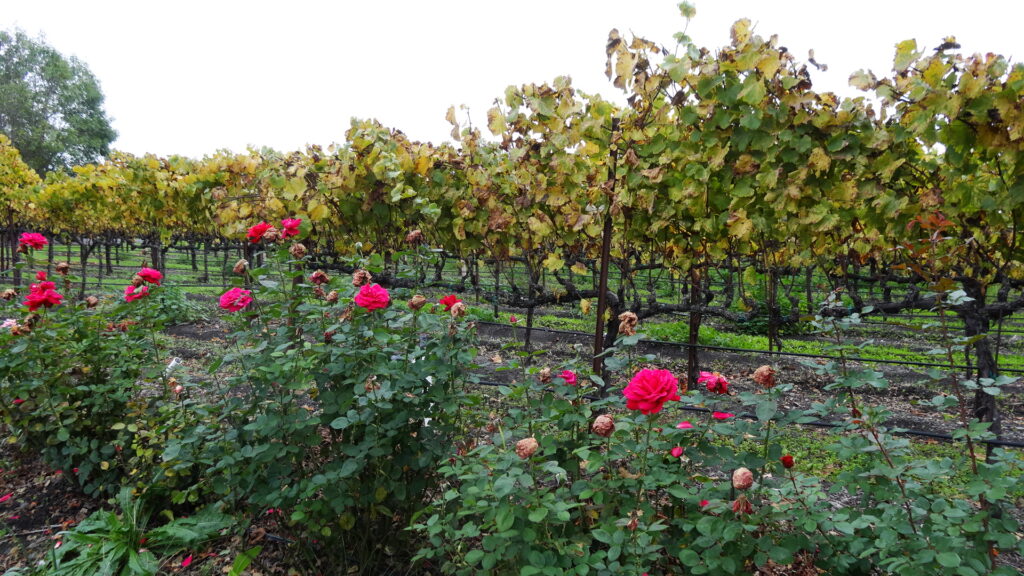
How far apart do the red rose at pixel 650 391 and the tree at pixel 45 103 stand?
40318 millimetres

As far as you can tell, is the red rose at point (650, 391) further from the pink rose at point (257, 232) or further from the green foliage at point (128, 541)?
the green foliage at point (128, 541)

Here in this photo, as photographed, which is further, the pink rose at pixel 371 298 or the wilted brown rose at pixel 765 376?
the pink rose at pixel 371 298

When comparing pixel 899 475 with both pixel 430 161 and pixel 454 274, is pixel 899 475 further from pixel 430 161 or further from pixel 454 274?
pixel 454 274

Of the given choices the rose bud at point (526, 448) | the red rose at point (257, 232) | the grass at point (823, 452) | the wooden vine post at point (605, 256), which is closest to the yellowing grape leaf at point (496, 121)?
the wooden vine post at point (605, 256)

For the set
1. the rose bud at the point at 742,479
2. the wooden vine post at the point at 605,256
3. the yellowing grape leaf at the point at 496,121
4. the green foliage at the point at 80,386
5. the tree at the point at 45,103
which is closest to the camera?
the rose bud at the point at 742,479

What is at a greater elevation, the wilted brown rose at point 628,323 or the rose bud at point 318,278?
the rose bud at point 318,278

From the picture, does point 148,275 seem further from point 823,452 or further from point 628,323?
point 823,452

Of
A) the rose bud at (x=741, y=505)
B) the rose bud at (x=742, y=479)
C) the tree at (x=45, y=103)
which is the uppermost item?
the tree at (x=45, y=103)

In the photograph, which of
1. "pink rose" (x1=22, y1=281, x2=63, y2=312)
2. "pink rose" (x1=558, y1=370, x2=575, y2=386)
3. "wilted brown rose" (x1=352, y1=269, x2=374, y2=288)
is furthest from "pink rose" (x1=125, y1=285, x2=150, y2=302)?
"pink rose" (x1=558, y1=370, x2=575, y2=386)

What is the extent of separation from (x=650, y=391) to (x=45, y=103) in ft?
143

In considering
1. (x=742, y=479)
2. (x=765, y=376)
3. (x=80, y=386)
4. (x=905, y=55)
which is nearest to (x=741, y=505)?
(x=742, y=479)

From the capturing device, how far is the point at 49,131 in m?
31.3

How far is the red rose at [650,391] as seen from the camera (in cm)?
124

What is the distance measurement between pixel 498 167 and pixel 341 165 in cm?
104
